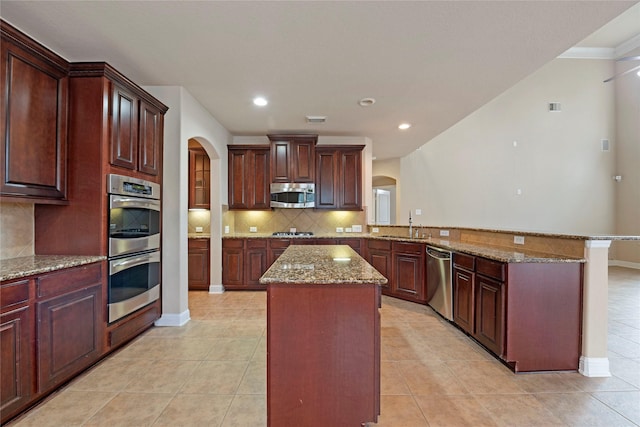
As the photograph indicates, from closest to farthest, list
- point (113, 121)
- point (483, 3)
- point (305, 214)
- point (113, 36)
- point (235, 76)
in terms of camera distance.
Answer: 1. point (483, 3)
2. point (113, 36)
3. point (113, 121)
4. point (235, 76)
5. point (305, 214)

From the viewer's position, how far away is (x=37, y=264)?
193 cm

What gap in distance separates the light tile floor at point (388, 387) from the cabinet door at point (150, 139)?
69.7 inches

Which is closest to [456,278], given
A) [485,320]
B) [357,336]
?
[485,320]

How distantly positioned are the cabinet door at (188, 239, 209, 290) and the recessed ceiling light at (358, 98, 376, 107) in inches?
125

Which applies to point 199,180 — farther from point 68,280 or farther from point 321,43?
point 321,43

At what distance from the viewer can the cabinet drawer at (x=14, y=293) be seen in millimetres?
1586

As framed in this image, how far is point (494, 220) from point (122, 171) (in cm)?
751

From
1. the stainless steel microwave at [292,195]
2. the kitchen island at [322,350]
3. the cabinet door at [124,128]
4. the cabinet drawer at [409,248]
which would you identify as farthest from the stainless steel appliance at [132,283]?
the cabinet drawer at [409,248]

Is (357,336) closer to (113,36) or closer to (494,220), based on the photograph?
(113,36)

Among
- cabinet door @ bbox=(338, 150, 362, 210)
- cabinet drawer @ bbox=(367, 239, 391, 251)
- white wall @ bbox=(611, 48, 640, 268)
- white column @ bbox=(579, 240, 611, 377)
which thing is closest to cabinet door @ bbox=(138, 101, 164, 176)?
cabinet door @ bbox=(338, 150, 362, 210)

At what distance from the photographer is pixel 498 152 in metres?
6.87

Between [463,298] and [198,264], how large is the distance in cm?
386

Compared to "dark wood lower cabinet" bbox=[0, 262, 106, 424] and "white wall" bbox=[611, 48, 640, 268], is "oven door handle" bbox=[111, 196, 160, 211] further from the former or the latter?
"white wall" bbox=[611, 48, 640, 268]

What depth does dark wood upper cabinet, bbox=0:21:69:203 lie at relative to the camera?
188cm
